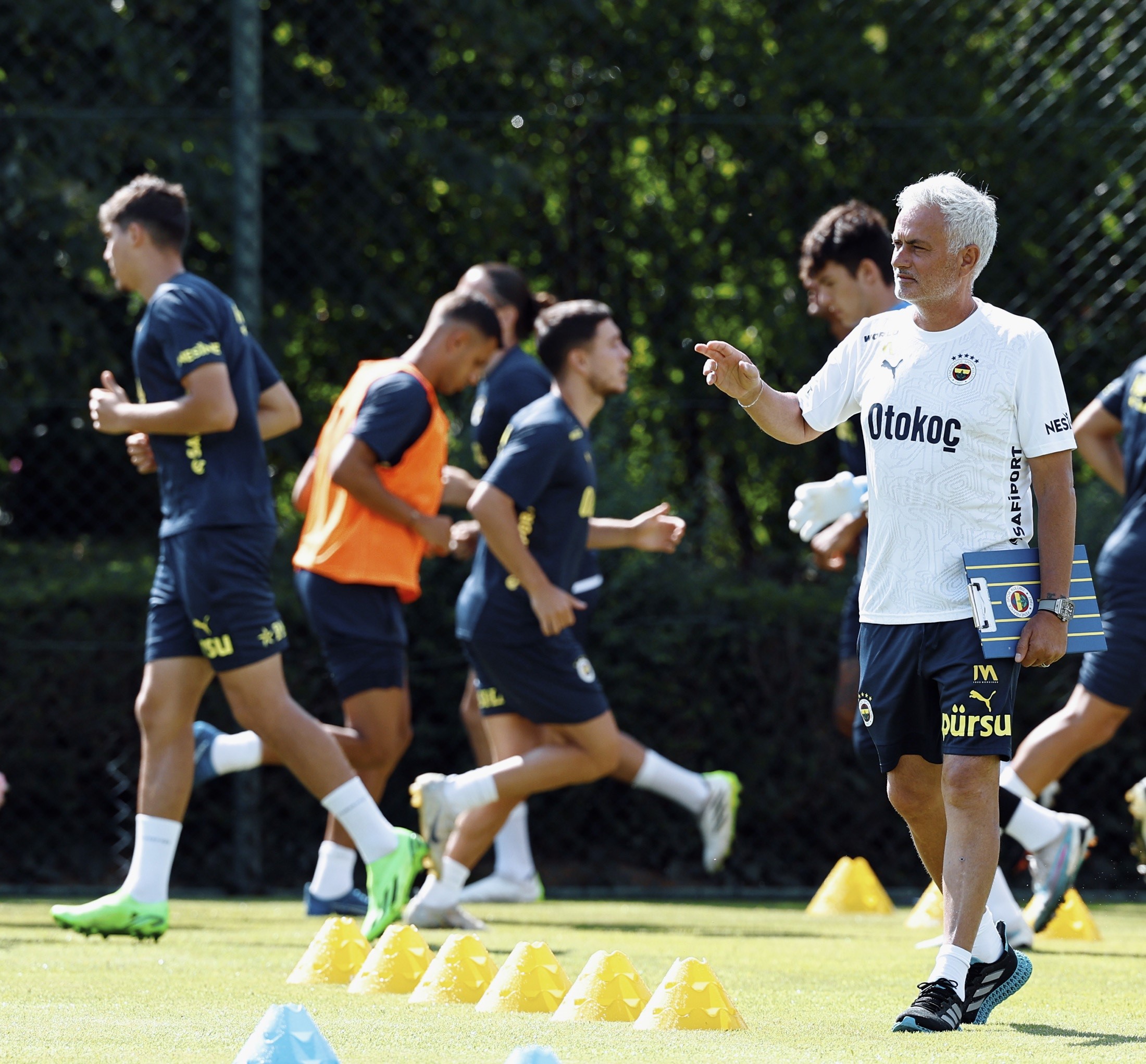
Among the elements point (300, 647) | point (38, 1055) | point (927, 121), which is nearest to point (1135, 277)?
point (927, 121)

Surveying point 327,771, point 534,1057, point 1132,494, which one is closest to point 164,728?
point 327,771

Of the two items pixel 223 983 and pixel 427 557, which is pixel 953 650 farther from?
pixel 427 557

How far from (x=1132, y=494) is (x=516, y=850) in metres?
2.76

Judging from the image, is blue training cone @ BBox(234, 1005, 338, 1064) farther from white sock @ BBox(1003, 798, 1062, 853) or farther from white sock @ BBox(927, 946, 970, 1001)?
white sock @ BBox(1003, 798, 1062, 853)

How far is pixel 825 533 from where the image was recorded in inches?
235

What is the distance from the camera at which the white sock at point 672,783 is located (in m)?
6.72

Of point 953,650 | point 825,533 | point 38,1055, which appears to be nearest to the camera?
point 38,1055

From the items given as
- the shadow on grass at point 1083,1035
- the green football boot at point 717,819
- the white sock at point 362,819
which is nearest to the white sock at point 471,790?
the white sock at point 362,819

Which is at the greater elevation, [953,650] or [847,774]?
[953,650]

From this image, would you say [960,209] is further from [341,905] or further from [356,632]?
[341,905]

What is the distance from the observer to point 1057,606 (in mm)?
3756

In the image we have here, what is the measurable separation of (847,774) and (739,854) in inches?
23.7

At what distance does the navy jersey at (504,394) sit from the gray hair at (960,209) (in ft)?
10.7

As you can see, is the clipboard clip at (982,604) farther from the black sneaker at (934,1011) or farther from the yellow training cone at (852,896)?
the yellow training cone at (852,896)
